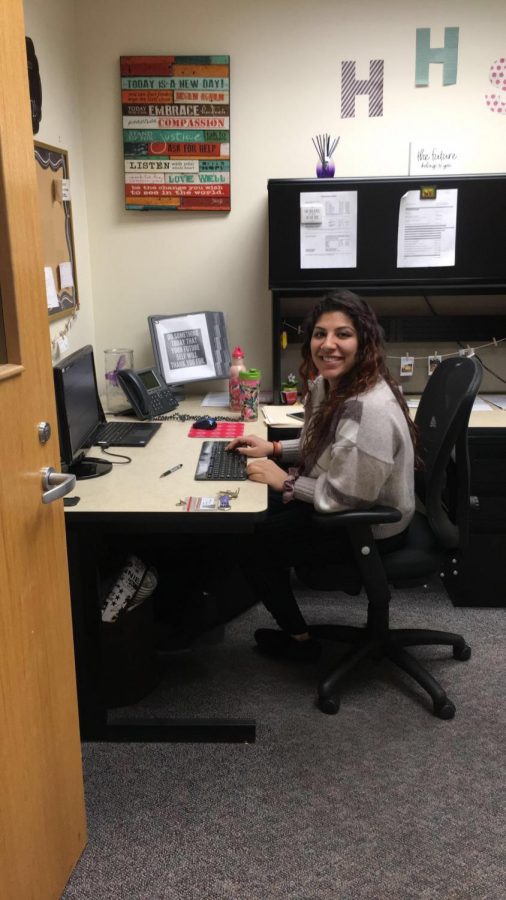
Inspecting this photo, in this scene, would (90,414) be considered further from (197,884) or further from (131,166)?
(197,884)

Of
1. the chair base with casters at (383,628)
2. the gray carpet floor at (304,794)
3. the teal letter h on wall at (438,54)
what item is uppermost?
the teal letter h on wall at (438,54)

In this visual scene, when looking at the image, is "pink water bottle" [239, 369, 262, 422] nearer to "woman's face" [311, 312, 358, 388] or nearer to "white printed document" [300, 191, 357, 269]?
"white printed document" [300, 191, 357, 269]

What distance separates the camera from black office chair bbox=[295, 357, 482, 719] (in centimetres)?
188

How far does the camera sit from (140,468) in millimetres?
2059

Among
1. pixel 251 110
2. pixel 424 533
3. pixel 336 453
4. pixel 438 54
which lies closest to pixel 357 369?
pixel 336 453

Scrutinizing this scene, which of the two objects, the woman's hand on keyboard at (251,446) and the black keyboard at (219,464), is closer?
the black keyboard at (219,464)

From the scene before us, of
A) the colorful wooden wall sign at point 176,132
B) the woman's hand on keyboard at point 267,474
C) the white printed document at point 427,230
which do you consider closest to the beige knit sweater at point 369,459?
the woman's hand on keyboard at point 267,474

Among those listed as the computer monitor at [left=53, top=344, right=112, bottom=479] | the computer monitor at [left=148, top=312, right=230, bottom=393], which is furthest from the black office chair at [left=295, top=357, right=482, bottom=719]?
the computer monitor at [left=148, top=312, right=230, bottom=393]

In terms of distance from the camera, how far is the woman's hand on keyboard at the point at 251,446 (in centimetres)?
218

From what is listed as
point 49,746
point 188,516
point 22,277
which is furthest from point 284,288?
point 49,746

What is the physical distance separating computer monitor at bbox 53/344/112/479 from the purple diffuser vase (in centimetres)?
114

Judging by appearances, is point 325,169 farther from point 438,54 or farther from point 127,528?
point 127,528

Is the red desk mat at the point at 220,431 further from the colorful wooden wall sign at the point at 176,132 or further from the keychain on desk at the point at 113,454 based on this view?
the colorful wooden wall sign at the point at 176,132

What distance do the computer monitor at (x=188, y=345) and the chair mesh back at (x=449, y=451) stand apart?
1.09m
